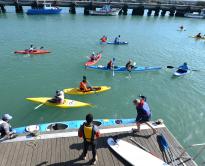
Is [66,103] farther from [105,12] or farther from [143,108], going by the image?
[105,12]

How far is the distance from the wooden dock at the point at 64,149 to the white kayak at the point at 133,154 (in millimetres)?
251

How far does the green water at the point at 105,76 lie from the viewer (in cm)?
1747

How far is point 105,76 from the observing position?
24.5m

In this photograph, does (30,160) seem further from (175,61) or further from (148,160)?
(175,61)

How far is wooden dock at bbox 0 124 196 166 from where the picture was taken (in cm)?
1029

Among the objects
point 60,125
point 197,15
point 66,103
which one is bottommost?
point 66,103

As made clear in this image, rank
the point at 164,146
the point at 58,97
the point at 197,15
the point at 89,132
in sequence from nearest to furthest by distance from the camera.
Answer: the point at 89,132, the point at 164,146, the point at 58,97, the point at 197,15

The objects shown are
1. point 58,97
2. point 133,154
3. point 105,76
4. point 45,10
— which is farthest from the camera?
point 45,10

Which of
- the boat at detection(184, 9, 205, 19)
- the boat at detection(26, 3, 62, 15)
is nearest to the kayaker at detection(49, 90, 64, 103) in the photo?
the boat at detection(26, 3, 62, 15)

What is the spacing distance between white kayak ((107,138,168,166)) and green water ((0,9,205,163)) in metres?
5.58

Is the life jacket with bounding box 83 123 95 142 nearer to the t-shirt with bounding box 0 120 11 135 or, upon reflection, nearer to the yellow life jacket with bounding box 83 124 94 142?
the yellow life jacket with bounding box 83 124 94 142

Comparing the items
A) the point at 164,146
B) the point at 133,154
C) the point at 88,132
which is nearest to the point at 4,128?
the point at 88,132

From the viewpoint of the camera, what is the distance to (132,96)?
Result: 20781 mm

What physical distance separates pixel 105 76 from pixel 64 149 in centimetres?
1428
